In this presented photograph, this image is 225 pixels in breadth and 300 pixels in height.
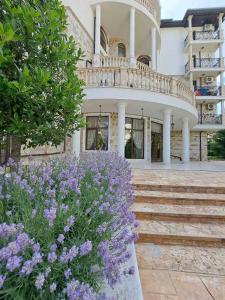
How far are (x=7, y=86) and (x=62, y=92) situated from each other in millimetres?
625

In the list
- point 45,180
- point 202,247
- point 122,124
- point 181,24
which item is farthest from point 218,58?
point 45,180

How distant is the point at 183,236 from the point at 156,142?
11138 mm

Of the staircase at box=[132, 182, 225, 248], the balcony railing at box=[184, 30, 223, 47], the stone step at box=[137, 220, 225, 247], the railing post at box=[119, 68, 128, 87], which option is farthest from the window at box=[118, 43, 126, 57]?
the stone step at box=[137, 220, 225, 247]

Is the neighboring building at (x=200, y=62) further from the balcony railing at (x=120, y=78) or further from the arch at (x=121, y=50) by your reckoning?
the balcony railing at (x=120, y=78)

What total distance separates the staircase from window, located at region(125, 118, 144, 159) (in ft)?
24.2

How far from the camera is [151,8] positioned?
13.8 metres

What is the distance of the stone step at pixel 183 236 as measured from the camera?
10.8 ft

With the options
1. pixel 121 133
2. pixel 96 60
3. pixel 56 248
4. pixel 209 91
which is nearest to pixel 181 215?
pixel 56 248

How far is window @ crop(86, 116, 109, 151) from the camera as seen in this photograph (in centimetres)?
1238

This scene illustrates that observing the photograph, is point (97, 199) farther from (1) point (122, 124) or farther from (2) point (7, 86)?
(1) point (122, 124)

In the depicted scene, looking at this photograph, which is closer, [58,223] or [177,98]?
[58,223]

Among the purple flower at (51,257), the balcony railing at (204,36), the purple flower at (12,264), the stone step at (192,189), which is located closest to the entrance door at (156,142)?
the stone step at (192,189)

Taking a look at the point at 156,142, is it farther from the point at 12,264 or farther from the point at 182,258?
the point at 12,264

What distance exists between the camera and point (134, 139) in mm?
12758
